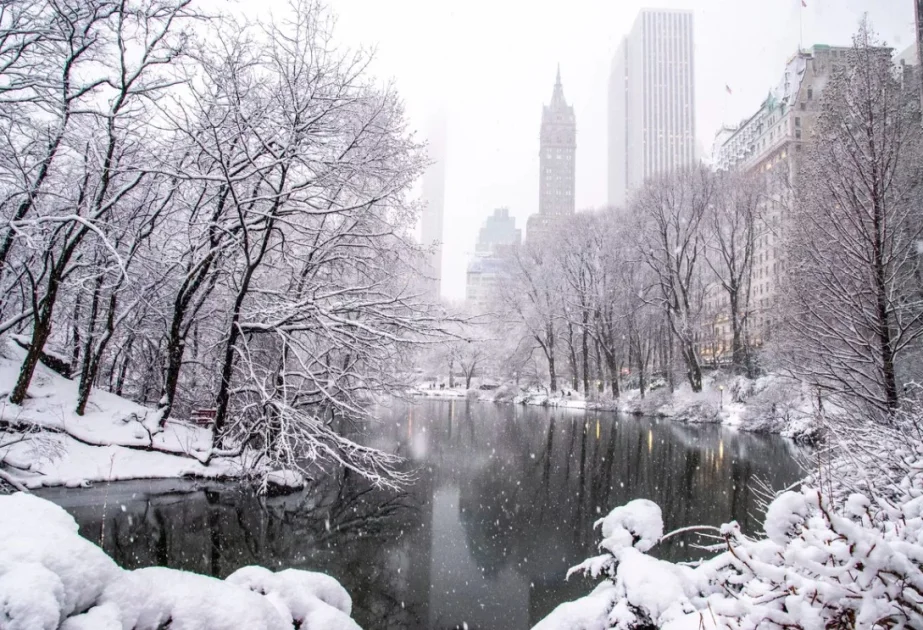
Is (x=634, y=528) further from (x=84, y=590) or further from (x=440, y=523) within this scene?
(x=440, y=523)

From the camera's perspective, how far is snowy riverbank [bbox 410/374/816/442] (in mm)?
18600

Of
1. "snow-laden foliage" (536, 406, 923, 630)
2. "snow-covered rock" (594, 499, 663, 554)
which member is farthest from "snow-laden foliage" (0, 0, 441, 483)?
"snow-laden foliage" (536, 406, 923, 630)

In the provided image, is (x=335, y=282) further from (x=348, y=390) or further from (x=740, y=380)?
(x=740, y=380)

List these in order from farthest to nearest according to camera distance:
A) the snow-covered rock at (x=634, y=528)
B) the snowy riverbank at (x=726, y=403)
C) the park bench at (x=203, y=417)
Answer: the snowy riverbank at (x=726, y=403), the park bench at (x=203, y=417), the snow-covered rock at (x=634, y=528)

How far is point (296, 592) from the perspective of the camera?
3.32 m

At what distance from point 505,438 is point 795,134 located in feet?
163


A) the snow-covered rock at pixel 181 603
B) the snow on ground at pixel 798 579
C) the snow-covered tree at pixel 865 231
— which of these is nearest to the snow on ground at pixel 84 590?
the snow-covered rock at pixel 181 603

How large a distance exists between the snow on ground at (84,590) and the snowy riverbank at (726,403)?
37.8 feet

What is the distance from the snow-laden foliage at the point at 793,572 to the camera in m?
1.86

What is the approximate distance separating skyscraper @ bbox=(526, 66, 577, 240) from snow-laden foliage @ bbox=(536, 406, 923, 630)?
159324mm

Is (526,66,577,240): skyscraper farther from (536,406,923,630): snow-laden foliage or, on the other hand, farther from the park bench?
(536,406,923,630): snow-laden foliage

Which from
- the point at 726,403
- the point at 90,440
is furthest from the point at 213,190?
the point at 726,403

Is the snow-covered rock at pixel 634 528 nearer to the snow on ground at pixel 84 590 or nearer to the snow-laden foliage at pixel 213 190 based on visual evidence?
the snow on ground at pixel 84 590

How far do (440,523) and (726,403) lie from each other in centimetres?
2238
